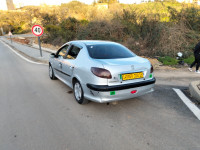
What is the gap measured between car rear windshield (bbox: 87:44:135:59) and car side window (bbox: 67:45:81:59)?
1.08ft

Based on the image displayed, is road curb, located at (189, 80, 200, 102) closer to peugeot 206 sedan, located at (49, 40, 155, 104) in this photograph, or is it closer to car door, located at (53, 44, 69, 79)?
peugeot 206 sedan, located at (49, 40, 155, 104)

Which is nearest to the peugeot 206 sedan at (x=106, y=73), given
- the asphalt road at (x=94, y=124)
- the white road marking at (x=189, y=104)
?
the asphalt road at (x=94, y=124)

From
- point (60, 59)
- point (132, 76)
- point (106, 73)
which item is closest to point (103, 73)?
point (106, 73)

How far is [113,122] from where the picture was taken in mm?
2918

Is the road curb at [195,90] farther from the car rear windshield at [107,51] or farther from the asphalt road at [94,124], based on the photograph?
the car rear windshield at [107,51]

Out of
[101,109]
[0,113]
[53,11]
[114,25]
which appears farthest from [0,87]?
[53,11]

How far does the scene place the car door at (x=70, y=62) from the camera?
377 cm

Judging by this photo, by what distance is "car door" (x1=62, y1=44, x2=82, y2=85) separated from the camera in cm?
377

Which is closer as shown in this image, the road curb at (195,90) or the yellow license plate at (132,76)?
the yellow license plate at (132,76)

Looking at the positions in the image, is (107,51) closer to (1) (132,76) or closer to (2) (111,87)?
(1) (132,76)

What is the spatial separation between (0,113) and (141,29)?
10.4 metres

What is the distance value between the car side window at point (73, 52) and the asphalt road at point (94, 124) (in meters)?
1.10

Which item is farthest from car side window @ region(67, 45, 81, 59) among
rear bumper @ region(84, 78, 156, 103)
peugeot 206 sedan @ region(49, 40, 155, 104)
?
rear bumper @ region(84, 78, 156, 103)

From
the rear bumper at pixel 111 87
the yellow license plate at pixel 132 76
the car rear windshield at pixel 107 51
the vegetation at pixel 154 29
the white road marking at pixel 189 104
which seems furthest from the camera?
the vegetation at pixel 154 29
